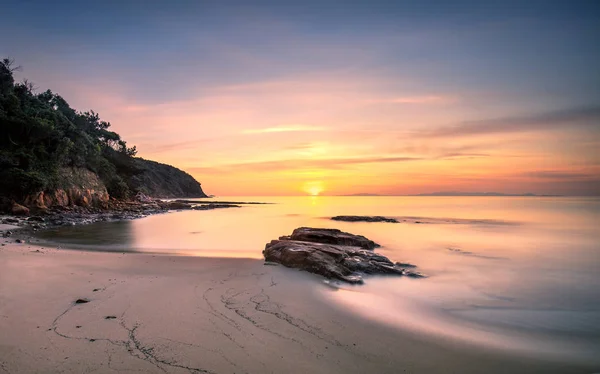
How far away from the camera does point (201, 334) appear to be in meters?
4.41

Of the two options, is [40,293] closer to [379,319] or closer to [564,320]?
[379,319]

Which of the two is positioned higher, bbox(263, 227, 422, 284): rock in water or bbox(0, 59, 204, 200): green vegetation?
bbox(0, 59, 204, 200): green vegetation

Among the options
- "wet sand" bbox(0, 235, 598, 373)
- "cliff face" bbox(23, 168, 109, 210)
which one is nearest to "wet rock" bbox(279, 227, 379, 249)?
"wet sand" bbox(0, 235, 598, 373)

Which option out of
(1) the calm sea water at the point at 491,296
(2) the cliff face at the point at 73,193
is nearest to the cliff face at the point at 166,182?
(2) the cliff face at the point at 73,193

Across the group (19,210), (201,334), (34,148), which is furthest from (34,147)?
(201,334)

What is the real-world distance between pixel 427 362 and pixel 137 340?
3885 millimetres

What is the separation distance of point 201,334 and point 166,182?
147 metres

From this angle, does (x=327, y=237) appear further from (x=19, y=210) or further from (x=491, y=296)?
(x=19, y=210)

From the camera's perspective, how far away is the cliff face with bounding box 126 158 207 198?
119 metres

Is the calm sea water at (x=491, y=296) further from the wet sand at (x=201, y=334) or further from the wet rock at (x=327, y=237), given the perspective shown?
the wet rock at (x=327, y=237)

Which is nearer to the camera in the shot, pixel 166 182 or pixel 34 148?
pixel 34 148

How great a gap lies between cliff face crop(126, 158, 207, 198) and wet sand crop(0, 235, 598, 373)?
115 m

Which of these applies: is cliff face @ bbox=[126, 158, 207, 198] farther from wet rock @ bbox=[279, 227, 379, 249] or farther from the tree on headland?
wet rock @ bbox=[279, 227, 379, 249]

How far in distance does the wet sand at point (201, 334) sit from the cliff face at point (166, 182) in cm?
11462
